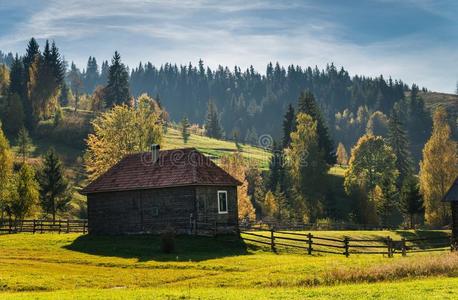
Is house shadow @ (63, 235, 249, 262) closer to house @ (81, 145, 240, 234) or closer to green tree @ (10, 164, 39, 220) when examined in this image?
house @ (81, 145, 240, 234)

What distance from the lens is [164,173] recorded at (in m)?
43.9

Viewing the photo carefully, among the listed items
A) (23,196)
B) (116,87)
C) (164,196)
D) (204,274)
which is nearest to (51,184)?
(23,196)

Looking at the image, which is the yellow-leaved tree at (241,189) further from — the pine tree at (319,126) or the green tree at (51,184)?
the pine tree at (319,126)

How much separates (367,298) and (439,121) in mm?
55807

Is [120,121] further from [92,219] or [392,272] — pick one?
[392,272]

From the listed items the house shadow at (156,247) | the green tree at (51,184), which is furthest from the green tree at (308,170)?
the house shadow at (156,247)

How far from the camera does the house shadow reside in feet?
114

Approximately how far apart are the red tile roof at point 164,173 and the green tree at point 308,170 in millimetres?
31483

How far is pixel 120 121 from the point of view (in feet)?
223

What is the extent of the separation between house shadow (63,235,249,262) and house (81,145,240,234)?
5.11ft

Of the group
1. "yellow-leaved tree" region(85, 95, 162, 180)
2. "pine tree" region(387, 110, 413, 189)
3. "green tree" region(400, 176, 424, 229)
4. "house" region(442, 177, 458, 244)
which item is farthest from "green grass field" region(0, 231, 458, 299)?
"pine tree" region(387, 110, 413, 189)

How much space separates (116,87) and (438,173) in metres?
74.8

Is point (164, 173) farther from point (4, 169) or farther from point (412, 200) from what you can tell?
point (412, 200)

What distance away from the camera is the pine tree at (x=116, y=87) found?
121m
